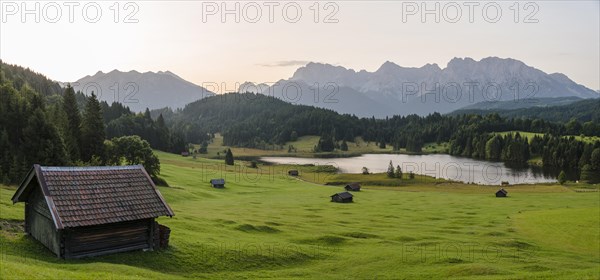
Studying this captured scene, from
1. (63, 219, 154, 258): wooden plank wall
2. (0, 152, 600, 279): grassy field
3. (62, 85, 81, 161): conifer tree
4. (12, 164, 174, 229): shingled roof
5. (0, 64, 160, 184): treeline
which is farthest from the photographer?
(62, 85, 81, 161): conifer tree

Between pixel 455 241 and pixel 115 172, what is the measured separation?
36470 millimetres

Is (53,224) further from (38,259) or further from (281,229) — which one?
(281,229)

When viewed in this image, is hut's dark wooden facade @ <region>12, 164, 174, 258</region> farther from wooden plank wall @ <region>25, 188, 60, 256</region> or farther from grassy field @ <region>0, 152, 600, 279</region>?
grassy field @ <region>0, 152, 600, 279</region>

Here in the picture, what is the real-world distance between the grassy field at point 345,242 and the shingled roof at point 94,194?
9.39 ft

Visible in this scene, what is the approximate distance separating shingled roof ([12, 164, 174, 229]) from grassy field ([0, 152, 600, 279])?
9.39 feet

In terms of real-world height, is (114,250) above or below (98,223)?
below

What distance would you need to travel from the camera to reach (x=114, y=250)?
98.4ft

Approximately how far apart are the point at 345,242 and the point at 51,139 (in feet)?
193

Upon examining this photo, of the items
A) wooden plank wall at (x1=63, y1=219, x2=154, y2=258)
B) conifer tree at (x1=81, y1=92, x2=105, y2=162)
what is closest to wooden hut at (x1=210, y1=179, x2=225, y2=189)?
conifer tree at (x1=81, y1=92, x2=105, y2=162)

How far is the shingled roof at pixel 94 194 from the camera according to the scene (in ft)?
91.6

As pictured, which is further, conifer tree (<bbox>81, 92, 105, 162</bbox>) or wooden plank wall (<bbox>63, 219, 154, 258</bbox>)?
conifer tree (<bbox>81, 92, 105, 162</bbox>)

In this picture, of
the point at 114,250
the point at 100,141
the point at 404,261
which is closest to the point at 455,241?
the point at 404,261

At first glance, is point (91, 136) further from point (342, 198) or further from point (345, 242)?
point (345, 242)

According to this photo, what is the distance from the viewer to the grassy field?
2966cm
